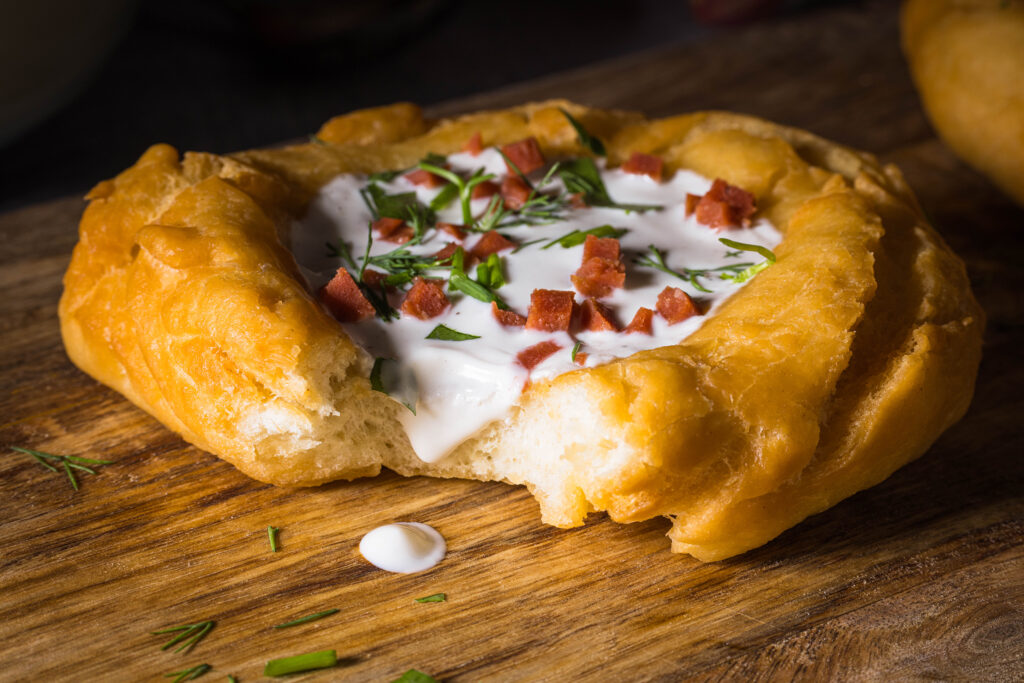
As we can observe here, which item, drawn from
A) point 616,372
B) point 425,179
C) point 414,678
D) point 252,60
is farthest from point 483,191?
point 252,60

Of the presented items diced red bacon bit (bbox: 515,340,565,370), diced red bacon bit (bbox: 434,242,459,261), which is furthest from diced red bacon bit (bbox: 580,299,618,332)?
diced red bacon bit (bbox: 434,242,459,261)

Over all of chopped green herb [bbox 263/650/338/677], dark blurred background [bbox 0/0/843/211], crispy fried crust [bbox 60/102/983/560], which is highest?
crispy fried crust [bbox 60/102/983/560]

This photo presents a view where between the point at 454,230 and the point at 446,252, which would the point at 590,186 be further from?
the point at 446,252

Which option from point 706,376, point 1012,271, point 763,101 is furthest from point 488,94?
point 706,376

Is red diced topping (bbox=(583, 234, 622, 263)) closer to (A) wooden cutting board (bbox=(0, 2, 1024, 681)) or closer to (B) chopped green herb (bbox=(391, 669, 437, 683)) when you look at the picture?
(A) wooden cutting board (bbox=(0, 2, 1024, 681))

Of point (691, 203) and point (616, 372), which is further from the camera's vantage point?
point (691, 203)
